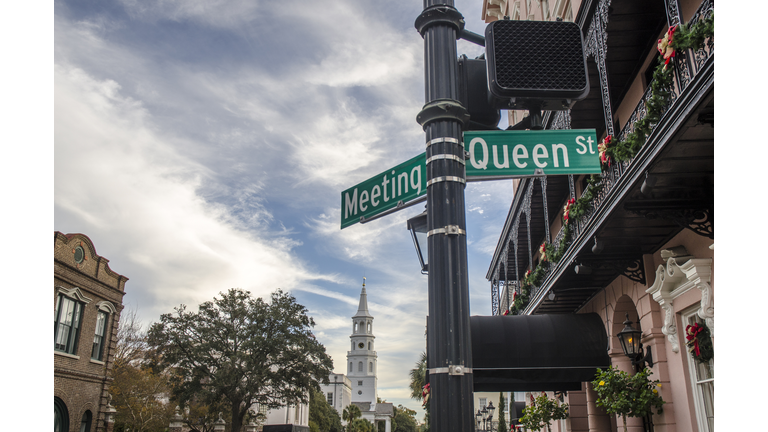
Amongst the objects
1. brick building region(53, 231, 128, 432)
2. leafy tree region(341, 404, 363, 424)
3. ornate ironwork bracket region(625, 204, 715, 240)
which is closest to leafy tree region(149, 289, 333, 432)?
brick building region(53, 231, 128, 432)

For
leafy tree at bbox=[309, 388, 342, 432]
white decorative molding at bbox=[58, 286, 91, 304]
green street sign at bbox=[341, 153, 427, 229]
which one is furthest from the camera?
leafy tree at bbox=[309, 388, 342, 432]

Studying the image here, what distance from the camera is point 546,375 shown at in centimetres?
1341

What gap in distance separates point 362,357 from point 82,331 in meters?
122

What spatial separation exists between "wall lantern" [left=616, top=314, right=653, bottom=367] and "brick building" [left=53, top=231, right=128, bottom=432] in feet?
73.9

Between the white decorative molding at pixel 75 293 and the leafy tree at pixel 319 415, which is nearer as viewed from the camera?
the white decorative molding at pixel 75 293

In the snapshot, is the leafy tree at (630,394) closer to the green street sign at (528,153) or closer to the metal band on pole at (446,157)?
the green street sign at (528,153)

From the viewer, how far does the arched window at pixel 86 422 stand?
26641 millimetres

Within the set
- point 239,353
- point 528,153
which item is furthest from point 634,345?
point 239,353

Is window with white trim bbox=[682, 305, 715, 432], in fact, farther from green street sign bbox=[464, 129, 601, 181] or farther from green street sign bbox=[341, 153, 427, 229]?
green street sign bbox=[341, 153, 427, 229]

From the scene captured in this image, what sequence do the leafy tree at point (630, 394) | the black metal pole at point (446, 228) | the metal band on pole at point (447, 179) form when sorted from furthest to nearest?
the leafy tree at point (630, 394) < the metal band on pole at point (447, 179) < the black metal pole at point (446, 228)

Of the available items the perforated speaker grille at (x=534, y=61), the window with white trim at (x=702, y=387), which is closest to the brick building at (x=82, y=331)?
the window with white trim at (x=702, y=387)

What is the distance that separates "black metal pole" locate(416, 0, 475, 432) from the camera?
319cm

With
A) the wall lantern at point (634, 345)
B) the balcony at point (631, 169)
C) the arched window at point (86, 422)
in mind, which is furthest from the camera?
the arched window at point (86, 422)

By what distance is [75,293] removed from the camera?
2600 cm
